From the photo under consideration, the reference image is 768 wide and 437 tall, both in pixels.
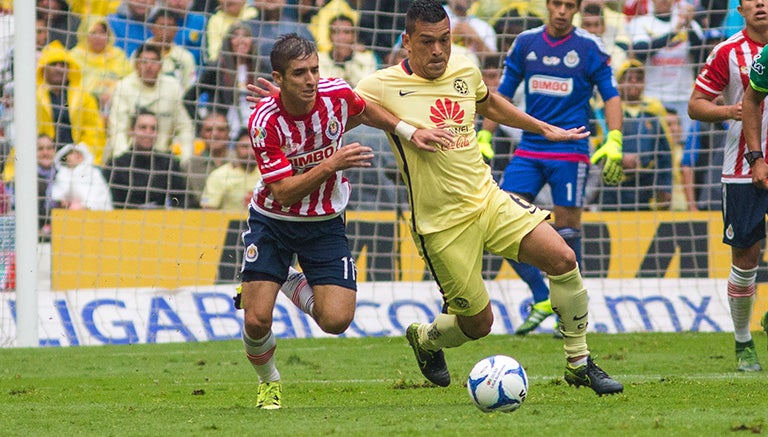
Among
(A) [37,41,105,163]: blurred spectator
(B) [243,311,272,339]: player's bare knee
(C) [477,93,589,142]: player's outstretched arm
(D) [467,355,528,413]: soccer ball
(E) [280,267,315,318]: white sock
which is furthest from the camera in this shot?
(A) [37,41,105,163]: blurred spectator

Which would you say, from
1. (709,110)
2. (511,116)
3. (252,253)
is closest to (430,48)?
(511,116)

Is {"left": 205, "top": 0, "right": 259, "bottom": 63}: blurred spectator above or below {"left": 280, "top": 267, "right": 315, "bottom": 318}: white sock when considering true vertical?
above

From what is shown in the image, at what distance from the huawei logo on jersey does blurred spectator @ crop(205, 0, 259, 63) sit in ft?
19.3

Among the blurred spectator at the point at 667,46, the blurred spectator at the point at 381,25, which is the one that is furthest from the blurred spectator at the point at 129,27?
the blurred spectator at the point at 667,46

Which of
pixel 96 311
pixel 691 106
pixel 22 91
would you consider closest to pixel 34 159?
pixel 22 91

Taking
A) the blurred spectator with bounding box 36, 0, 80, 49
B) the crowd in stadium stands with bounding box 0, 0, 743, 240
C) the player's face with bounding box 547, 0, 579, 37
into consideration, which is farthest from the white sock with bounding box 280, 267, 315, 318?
the blurred spectator with bounding box 36, 0, 80, 49

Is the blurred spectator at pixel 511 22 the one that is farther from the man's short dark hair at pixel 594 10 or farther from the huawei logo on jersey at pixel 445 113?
the huawei logo on jersey at pixel 445 113

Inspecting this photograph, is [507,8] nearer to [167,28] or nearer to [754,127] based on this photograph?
[167,28]

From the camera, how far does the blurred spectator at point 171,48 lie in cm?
1181

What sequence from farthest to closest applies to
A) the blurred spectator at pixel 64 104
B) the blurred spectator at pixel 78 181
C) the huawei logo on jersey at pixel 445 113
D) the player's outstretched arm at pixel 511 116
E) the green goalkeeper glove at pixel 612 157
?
1. the blurred spectator at pixel 78 181
2. the blurred spectator at pixel 64 104
3. the green goalkeeper glove at pixel 612 157
4. the player's outstretched arm at pixel 511 116
5. the huawei logo on jersey at pixel 445 113

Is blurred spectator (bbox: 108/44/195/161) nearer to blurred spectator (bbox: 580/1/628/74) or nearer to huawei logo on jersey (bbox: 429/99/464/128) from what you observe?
blurred spectator (bbox: 580/1/628/74)

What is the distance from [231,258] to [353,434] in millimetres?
6249

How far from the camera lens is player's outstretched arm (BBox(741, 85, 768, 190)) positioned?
23.6ft

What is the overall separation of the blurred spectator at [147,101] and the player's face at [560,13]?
13.2 ft
